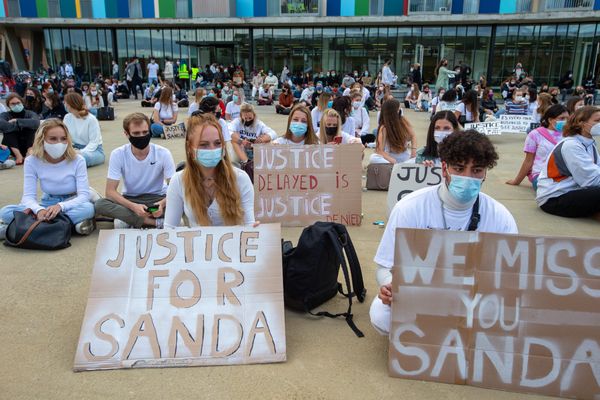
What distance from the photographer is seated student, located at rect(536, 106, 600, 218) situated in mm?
5625

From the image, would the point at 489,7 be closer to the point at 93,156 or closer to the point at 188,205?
the point at 93,156

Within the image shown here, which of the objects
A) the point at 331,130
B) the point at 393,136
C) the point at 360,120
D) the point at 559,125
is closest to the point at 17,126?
the point at 331,130

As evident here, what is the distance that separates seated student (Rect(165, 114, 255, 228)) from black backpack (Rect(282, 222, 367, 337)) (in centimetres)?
44

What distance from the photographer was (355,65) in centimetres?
3138

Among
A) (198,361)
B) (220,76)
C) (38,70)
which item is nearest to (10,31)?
(38,70)

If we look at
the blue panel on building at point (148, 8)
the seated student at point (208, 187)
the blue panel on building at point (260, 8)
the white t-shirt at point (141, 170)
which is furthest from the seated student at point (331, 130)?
the blue panel on building at point (148, 8)

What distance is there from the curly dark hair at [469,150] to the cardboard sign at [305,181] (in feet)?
8.87

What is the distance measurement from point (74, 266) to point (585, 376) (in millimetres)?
4028

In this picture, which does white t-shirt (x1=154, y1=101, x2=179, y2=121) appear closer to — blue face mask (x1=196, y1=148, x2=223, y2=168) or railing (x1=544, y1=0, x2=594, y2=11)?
blue face mask (x1=196, y1=148, x2=223, y2=168)

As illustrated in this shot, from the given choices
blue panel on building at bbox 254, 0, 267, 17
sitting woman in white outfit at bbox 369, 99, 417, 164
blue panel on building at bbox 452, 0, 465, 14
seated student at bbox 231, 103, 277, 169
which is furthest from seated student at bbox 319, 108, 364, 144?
blue panel on building at bbox 254, 0, 267, 17

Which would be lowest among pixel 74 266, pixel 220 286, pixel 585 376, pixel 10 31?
pixel 74 266

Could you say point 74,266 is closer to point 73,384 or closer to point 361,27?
point 73,384

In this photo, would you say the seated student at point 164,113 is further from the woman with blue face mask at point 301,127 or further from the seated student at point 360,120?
the woman with blue face mask at point 301,127

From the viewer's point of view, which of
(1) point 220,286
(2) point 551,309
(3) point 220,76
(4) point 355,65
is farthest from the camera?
(4) point 355,65
